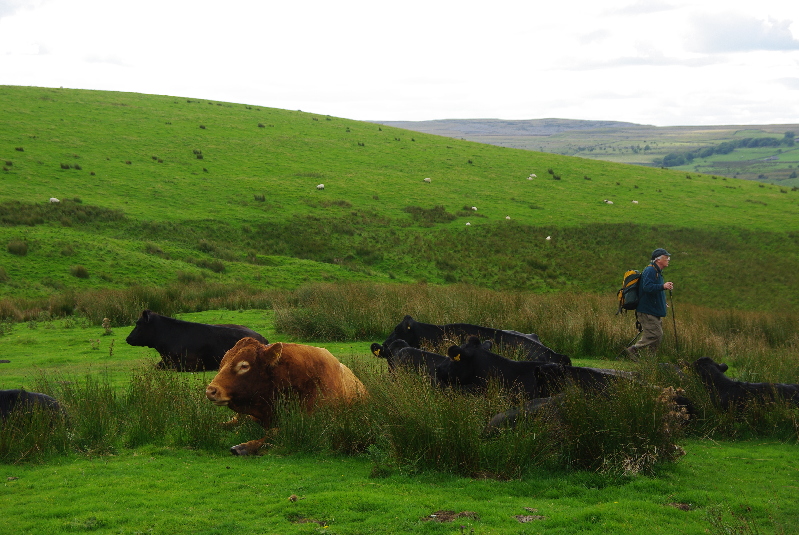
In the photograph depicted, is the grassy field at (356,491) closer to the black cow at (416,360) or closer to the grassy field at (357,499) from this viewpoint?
the grassy field at (357,499)

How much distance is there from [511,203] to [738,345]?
40.0 m

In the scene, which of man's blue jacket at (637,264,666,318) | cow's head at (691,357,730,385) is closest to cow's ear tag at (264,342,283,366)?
cow's head at (691,357,730,385)

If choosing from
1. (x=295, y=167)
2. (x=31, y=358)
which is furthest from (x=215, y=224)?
(x=31, y=358)

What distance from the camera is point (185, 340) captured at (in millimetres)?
13773

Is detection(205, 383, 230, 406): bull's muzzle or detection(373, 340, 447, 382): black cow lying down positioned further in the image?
detection(373, 340, 447, 382): black cow lying down

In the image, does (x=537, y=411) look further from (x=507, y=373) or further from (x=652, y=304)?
(x=652, y=304)

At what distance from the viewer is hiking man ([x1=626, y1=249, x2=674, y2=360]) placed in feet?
40.7

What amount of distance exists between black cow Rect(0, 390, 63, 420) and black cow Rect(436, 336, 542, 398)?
191 inches

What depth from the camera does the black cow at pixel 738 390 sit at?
9.38m

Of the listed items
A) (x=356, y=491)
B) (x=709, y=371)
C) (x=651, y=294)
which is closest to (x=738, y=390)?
(x=709, y=371)

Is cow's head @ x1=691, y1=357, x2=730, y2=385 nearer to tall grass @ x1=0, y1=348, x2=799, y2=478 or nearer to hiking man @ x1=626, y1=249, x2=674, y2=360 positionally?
tall grass @ x1=0, y1=348, x2=799, y2=478

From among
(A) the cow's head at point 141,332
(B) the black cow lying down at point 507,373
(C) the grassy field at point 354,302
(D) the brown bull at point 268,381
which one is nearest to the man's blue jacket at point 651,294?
(C) the grassy field at point 354,302

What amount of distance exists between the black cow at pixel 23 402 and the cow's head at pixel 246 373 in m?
2.00

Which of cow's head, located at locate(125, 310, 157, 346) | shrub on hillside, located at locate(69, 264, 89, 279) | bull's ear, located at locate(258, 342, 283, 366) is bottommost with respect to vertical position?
shrub on hillside, located at locate(69, 264, 89, 279)
